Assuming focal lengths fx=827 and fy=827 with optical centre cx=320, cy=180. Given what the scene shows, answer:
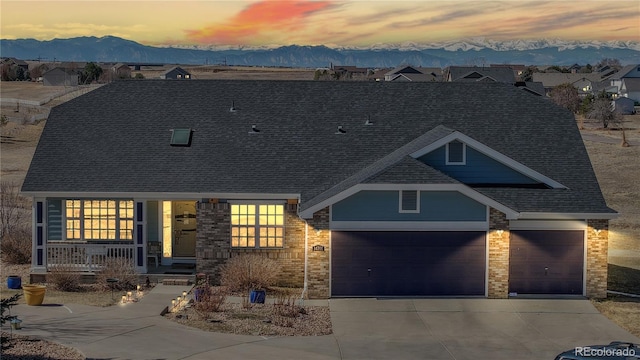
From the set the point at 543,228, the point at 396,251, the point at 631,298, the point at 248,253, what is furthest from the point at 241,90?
the point at 631,298

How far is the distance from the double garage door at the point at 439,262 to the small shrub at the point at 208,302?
12.9 ft

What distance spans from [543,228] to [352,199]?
6114mm

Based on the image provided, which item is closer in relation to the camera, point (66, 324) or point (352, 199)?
point (66, 324)

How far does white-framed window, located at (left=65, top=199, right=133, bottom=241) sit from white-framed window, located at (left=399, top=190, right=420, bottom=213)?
9.19m

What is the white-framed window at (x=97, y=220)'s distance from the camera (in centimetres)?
2770

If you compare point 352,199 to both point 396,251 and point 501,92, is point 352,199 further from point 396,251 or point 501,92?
point 501,92

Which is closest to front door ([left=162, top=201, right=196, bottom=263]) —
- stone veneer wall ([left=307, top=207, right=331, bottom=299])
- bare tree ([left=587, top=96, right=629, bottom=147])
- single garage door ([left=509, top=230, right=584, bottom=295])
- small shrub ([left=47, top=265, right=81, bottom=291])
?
small shrub ([left=47, top=265, right=81, bottom=291])

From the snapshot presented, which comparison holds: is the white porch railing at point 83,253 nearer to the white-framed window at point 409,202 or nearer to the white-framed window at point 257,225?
the white-framed window at point 257,225

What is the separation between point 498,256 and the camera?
84.2ft

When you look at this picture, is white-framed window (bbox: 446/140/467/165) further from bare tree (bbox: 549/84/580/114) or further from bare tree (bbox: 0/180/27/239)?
bare tree (bbox: 549/84/580/114)

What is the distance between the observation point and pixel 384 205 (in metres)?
25.4

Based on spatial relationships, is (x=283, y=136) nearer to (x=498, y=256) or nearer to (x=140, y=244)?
(x=140, y=244)

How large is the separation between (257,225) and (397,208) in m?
4.78

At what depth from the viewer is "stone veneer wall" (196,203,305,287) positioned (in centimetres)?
2691
